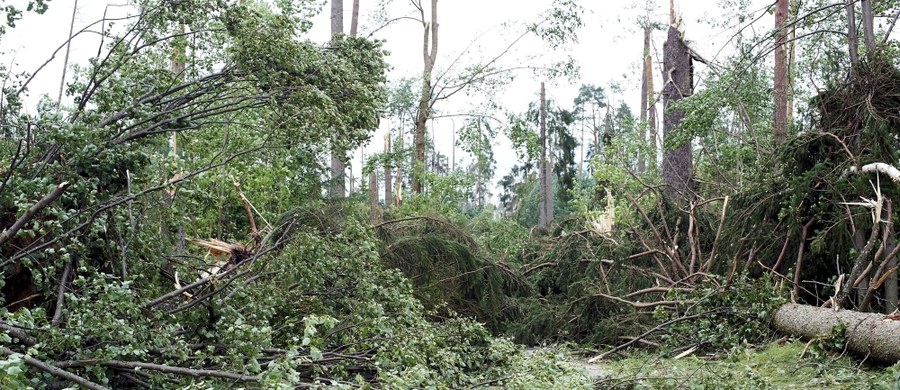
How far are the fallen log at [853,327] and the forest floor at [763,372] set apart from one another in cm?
11

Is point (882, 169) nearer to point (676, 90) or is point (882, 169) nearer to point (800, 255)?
point (800, 255)

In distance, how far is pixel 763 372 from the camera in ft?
18.7

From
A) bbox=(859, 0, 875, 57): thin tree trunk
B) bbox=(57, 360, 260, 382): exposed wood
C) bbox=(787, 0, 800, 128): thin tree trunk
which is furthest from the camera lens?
bbox=(787, 0, 800, 128): thin tree trunk

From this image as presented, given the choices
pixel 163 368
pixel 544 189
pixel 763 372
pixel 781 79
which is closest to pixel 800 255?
pixel 763 372

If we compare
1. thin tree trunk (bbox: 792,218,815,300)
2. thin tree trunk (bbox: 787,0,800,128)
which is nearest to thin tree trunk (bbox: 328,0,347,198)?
thin tree trunk (bbox: 787,0,800,128)

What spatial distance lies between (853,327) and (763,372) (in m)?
0.68

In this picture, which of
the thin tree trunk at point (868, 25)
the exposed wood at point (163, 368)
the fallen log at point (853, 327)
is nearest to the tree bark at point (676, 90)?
the thin tree trunk at point (868, 25)

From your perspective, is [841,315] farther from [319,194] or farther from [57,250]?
[319,194]

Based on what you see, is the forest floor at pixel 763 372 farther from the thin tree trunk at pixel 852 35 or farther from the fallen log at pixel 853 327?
the thin tree trunk at pixel 852 35

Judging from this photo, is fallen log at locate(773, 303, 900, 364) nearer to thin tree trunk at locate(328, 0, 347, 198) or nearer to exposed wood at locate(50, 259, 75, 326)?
exposed wood at locate(50, 259, 75, 326)

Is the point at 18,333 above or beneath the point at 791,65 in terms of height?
beneath

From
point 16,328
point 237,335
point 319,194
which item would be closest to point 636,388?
point 237,335

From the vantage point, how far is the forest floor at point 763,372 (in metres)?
4.95

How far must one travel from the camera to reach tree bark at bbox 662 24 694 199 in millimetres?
13484
